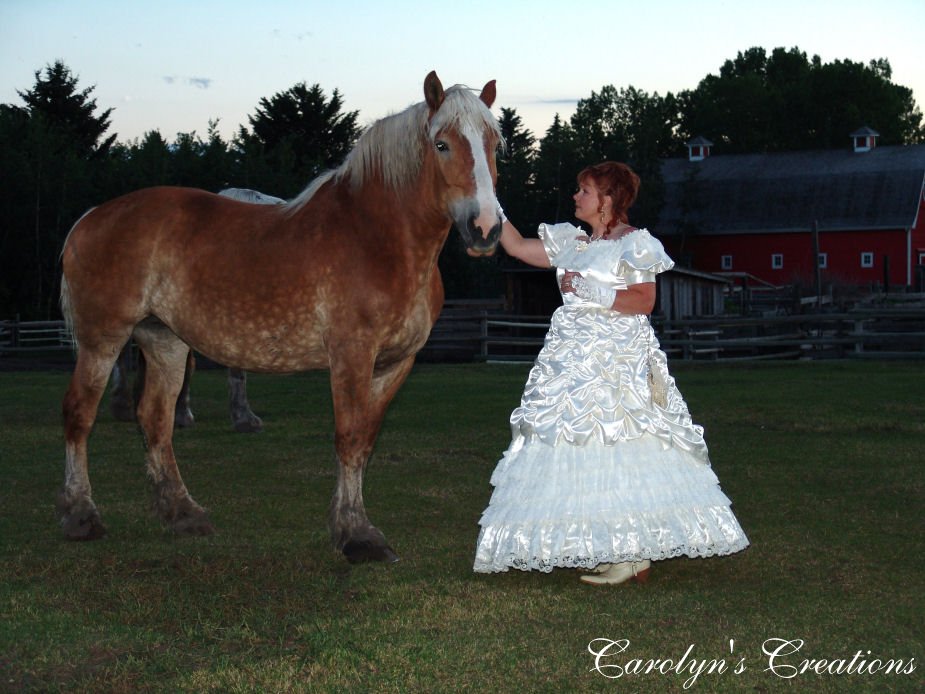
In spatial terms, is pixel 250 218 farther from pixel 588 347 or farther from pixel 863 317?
pixel 863 317

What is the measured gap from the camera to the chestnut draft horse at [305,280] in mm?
5566

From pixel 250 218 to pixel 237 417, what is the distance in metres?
5.18

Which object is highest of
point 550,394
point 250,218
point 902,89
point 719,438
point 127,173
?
point 902,89

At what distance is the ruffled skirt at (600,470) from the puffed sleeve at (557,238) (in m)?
0.36

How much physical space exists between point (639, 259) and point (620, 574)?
60.9 inches

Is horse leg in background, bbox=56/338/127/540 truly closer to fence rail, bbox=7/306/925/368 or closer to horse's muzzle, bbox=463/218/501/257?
horse's muzzle, bbox=463/218/501/257

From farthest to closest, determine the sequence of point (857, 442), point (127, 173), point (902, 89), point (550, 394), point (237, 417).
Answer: point (902, 89) → point (127, 173) → point (237, 417) → point (857, 442) → point (550, 394)

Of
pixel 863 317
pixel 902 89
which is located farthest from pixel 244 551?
pixel 902 89

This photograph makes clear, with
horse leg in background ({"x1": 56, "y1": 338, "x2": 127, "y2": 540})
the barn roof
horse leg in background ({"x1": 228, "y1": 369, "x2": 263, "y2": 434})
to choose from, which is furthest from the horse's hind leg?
the barn roof

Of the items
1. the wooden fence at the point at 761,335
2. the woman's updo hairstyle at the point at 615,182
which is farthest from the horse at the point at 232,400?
the wooden fence at the point at 761,335

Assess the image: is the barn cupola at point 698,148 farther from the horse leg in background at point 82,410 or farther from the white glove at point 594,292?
the white glove at point 594,292

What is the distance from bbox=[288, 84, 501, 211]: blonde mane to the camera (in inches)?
211

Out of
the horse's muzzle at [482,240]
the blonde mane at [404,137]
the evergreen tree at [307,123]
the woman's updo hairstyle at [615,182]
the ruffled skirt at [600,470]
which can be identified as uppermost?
the evergreen tree at [307,123]

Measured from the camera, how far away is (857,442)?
9.87 m
